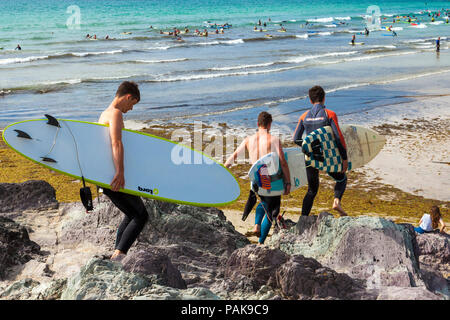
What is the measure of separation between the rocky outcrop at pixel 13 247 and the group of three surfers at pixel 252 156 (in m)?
1.03

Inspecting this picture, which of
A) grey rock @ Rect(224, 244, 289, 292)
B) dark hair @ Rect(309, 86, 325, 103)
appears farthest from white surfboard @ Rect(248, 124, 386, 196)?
grey rock @ Rect(224, 244, 289, 292)

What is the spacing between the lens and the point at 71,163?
4855mm

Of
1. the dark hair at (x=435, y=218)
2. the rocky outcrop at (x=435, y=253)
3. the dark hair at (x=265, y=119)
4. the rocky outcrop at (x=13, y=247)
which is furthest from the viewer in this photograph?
the dark hair at (x=435, y=218)

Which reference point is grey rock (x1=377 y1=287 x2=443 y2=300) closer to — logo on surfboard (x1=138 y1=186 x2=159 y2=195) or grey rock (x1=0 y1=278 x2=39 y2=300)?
logo on surfboard (x1=138 y1=186 x2=159 y2=195)

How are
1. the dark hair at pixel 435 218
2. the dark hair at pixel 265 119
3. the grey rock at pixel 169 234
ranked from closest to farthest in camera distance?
the grey rock at pixel 169 234
the dark hair at pixel 265 119
the dark hair at pixel 435 218

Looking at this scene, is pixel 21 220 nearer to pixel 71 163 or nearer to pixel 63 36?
pixel 71 163

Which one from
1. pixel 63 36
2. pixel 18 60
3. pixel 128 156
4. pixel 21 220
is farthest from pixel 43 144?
pixel 63 36

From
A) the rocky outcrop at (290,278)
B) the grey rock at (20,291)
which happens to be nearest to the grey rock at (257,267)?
the rocky outcrop at (290,278)

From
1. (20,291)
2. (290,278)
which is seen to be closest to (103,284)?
(20,291)

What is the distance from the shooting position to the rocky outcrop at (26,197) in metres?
6.50

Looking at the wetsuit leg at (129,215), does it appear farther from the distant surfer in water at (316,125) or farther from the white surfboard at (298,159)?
the distant surfer in water at (316,125)

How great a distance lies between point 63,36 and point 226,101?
32.6m

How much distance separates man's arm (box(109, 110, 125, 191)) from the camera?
14.0 feet

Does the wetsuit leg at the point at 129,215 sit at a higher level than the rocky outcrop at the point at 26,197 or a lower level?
higher
